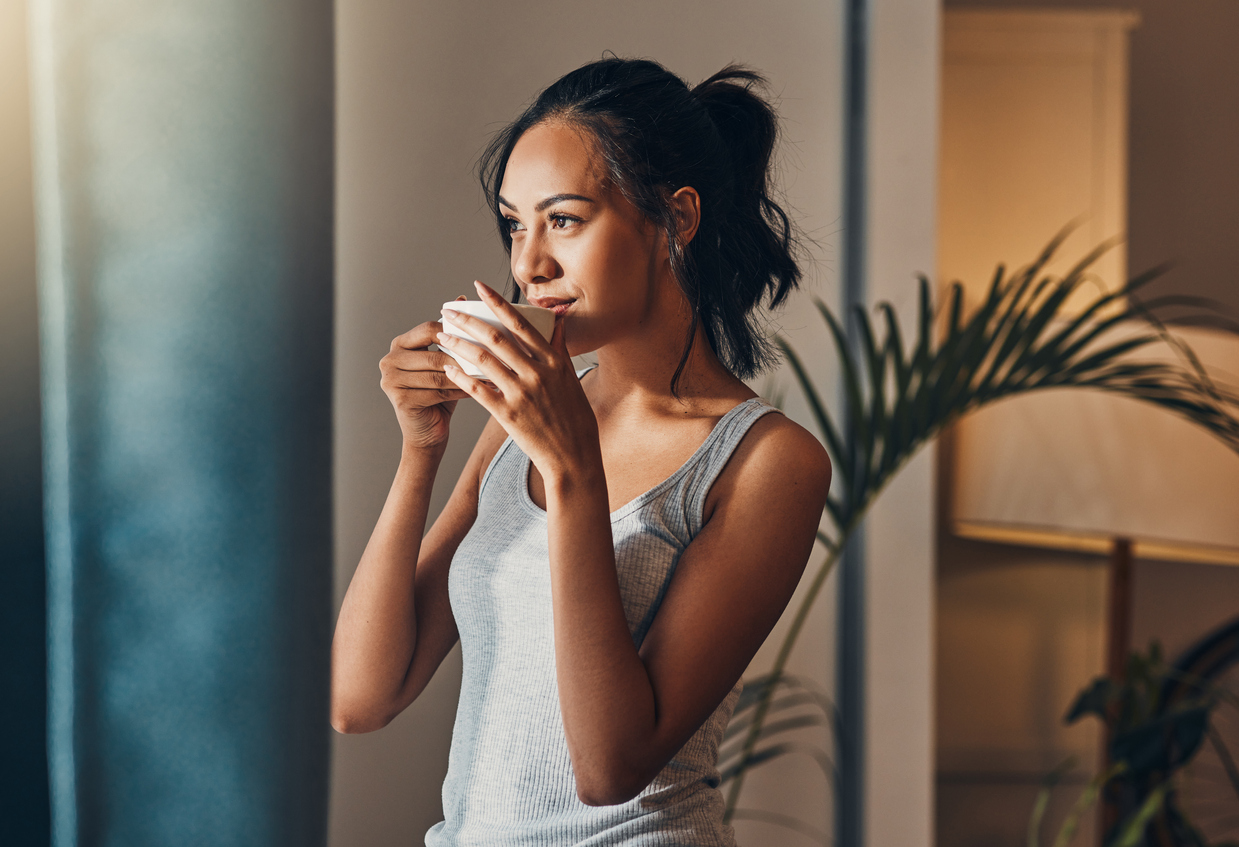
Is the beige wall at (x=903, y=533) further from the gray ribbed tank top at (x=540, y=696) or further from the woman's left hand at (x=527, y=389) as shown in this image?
the woman's left hand at (x=527, y=389)

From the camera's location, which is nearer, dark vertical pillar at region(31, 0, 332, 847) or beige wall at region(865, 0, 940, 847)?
dark vertical pillar at region(31, 0, 332, 847)

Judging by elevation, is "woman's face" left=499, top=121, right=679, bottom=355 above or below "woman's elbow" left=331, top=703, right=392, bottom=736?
above

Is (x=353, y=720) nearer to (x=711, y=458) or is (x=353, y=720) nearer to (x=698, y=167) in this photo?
(x=711, y=458)

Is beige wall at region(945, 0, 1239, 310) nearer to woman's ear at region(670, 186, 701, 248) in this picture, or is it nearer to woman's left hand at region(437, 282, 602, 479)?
woman's ear at region(670, 186, 701, 248)

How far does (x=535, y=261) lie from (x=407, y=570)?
0.70 feet

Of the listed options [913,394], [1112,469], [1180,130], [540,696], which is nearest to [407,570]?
[540,696]

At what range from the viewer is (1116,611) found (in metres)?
1.33

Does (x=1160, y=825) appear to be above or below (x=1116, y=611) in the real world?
below

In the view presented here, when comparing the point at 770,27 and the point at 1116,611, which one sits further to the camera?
the point at 1116,611

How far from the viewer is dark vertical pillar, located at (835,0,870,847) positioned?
1071 millimetres

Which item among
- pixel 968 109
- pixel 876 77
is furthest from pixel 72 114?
pixel 968 109

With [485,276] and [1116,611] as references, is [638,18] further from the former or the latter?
[1116,611]

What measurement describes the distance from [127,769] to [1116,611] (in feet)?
4.27

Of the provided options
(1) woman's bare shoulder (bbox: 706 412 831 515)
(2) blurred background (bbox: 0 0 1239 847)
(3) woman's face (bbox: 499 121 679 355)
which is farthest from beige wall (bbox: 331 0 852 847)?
(1) woman's bare shoulder (bbox: 706 412 831 515)
